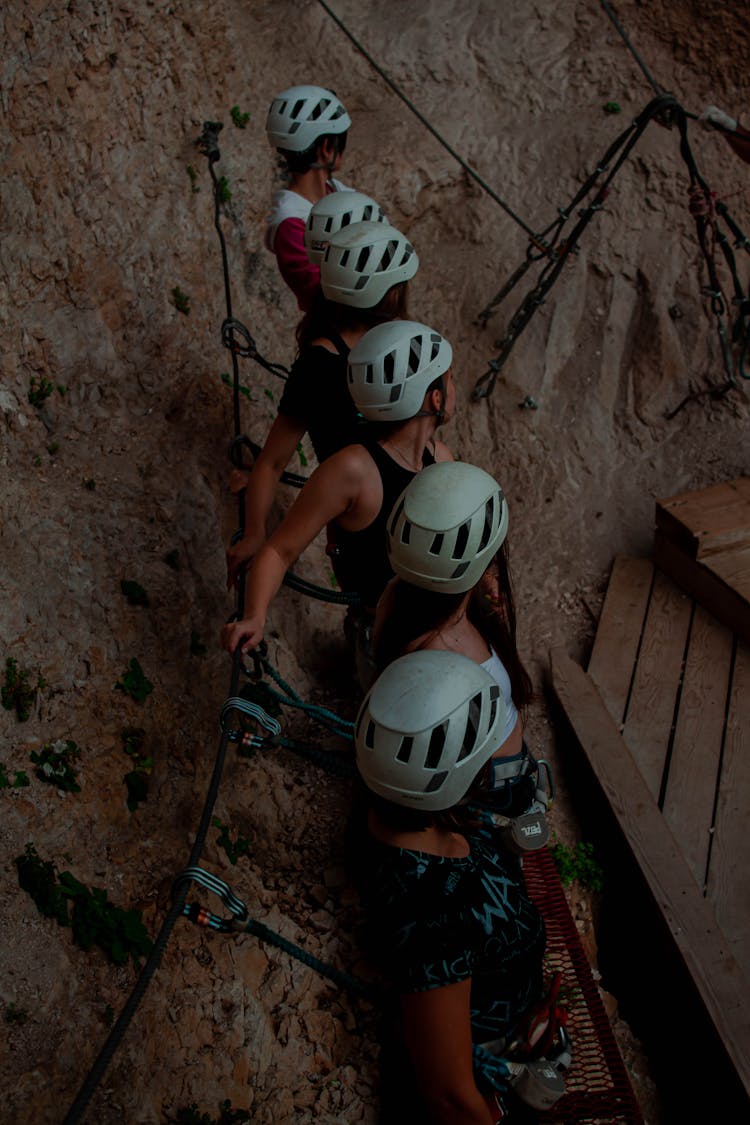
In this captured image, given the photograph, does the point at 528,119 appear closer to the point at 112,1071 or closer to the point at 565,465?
the point at 565,465

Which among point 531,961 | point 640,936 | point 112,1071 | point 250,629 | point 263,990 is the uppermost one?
point 250,629

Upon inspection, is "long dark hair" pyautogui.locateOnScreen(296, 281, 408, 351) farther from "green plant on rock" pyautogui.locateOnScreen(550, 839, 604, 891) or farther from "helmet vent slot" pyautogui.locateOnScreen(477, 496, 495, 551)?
"green plant on rock" pyautogui.locateOnScreen(550, 839, 604, 891)

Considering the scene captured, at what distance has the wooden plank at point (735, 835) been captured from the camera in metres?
4.27

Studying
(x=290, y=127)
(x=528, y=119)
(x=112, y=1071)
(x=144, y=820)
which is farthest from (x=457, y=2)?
(x=112, y=1071)

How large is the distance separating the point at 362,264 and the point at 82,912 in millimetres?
2660

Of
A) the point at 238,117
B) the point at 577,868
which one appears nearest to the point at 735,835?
the point at 577,868

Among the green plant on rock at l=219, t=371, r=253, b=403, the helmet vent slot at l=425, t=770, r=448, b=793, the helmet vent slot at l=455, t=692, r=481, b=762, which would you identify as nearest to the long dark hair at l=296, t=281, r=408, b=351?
the green plant on rock at l=219, t=371, r=253, b=403

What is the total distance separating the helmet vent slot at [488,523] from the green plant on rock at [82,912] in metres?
1.68

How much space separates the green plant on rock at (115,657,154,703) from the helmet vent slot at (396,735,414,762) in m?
1.61

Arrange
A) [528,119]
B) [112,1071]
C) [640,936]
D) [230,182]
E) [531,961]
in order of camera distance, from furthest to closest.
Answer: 1. [528,119]
2. [230,182]
3. [640,936]
4. [531,961]
5. [112,1071]

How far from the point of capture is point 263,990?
10.5 feet

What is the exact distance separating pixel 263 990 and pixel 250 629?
128 centimetres

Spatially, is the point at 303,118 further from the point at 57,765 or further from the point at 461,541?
the point at 57,765

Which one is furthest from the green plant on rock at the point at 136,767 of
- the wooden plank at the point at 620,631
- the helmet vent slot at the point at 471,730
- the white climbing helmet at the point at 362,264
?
the wooden plank at the point at 620,631
